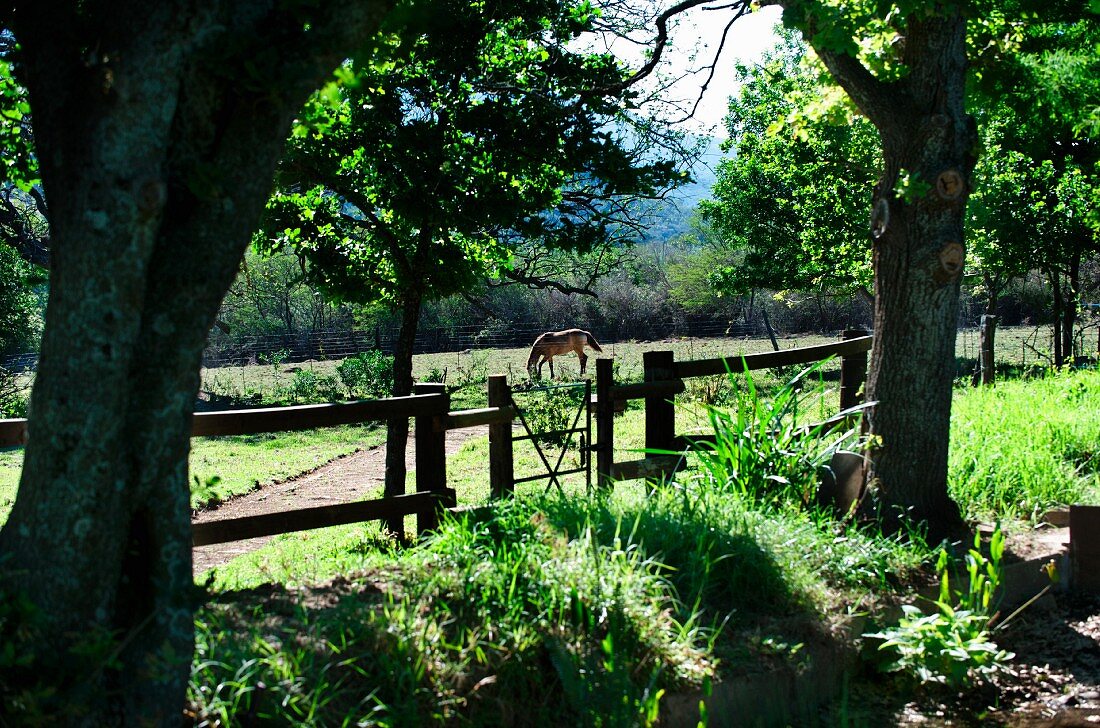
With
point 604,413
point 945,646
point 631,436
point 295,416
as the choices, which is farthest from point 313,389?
point 945,646

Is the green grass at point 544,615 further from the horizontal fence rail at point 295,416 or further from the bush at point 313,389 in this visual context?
the bush at point 313,389

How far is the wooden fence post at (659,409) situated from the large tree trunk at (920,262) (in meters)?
1.88

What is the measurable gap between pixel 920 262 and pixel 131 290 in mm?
4666

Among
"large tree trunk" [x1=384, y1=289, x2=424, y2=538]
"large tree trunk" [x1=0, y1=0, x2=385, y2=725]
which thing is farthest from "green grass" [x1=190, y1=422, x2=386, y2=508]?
"large tree trunk" [x1=0, y1=0, x2=385, y2=725]

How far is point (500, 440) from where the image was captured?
7613 mm

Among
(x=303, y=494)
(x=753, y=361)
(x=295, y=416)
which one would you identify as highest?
(x=753, y=361)

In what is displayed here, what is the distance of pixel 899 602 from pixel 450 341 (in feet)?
119

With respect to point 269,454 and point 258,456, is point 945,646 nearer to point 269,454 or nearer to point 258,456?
point 258,456

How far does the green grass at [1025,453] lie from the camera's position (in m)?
6.38

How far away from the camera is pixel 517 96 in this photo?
9.77 m

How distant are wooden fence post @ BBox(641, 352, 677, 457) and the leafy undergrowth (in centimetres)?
220

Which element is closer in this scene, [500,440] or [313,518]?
[313,518]

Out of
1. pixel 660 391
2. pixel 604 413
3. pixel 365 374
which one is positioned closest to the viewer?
pixel 660 391

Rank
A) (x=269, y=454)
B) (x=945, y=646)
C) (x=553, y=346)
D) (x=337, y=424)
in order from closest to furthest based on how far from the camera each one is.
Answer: (x=945, y=646) < (x=337, y=424) < (x=269, y=454) < (x=553, y=346)
